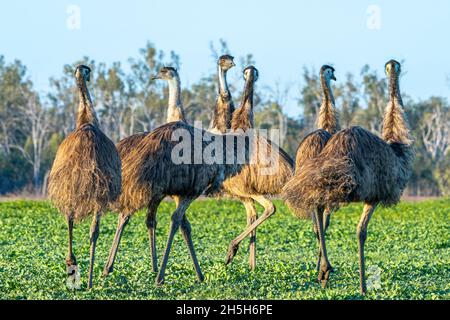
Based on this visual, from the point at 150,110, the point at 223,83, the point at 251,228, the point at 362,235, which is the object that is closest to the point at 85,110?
the point at 223,83

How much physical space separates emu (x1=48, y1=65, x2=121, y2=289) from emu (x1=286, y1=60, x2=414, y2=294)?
66.8 inches

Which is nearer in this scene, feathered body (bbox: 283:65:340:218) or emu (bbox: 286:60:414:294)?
emu (bbox: 286:60:414:294)

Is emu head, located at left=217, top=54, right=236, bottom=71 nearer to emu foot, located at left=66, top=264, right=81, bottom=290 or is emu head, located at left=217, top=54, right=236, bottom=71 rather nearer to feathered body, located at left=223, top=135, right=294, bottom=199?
feathered body, located at left=223, top=135, right=294, bottom=199

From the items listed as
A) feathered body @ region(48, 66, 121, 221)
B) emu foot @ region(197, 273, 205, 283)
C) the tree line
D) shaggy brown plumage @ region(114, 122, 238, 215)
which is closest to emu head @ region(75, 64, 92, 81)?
shaggy brown plumage @ region(114, 122, 238, 215)

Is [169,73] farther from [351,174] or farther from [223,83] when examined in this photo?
[351,174]

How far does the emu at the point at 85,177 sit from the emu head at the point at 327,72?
3634 millimetres

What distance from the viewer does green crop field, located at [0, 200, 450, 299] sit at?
880 centimetres

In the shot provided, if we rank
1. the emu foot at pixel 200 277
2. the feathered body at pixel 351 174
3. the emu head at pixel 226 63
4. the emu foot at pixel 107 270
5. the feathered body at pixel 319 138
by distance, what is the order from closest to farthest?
the feathered body at pixel 351 174
the feathered body at pixel 319 138
the emu foot at pixel 200 277
the emu foot at pixel 107 270
the emu head at pixel 226 63

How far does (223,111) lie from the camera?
1172 cm

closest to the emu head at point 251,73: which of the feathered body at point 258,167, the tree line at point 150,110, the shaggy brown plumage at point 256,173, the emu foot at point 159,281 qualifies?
the shaggy brown plumage at point 256,173

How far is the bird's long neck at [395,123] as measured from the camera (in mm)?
9780

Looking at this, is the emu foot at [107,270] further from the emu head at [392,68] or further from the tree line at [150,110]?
the tree line at [150,110]

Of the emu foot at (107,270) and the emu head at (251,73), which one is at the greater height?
the emu head at (251,73)
